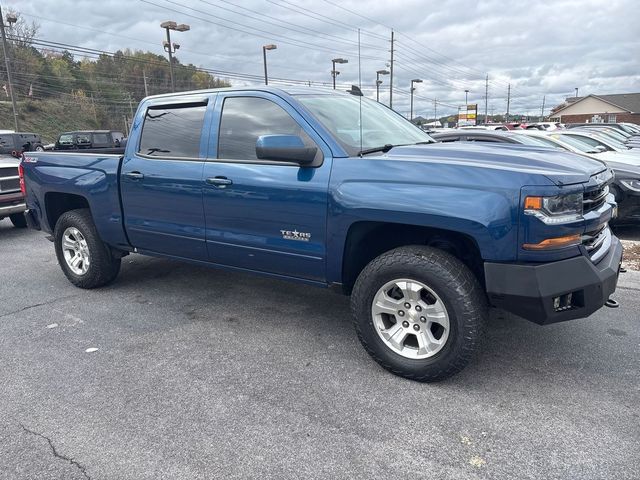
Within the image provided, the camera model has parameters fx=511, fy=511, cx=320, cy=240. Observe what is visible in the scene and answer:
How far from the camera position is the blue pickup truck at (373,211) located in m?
2.88

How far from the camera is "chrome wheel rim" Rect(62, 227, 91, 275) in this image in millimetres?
5262

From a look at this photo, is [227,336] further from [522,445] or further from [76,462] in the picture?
[522,445]

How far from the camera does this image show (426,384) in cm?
326

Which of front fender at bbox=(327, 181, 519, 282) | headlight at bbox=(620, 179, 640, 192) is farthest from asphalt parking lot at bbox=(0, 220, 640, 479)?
headlight at bbox=(620, 179, 640, 192)

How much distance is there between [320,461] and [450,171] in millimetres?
1758

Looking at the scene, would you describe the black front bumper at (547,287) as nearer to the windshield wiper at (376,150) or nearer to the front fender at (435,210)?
the front fender at (435,210)

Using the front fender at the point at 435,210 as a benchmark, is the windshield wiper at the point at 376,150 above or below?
above

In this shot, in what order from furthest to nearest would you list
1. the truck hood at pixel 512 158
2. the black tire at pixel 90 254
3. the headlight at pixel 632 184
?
the headlight at pixel 632 184 → the black tire at pixel 90 254 → the truck hood at pixel 512 158

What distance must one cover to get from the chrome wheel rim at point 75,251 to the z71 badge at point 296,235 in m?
2.58

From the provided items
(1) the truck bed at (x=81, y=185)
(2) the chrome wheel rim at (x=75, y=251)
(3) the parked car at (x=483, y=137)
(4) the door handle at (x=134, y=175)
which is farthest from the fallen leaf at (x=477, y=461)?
(3) the parked car at (x=483, y=137)

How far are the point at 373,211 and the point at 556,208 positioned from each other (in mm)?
1048

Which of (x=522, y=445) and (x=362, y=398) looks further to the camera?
(x=362, y=398)

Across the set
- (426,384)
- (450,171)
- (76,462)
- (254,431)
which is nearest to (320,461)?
(254,431)

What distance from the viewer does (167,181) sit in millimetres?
4273
